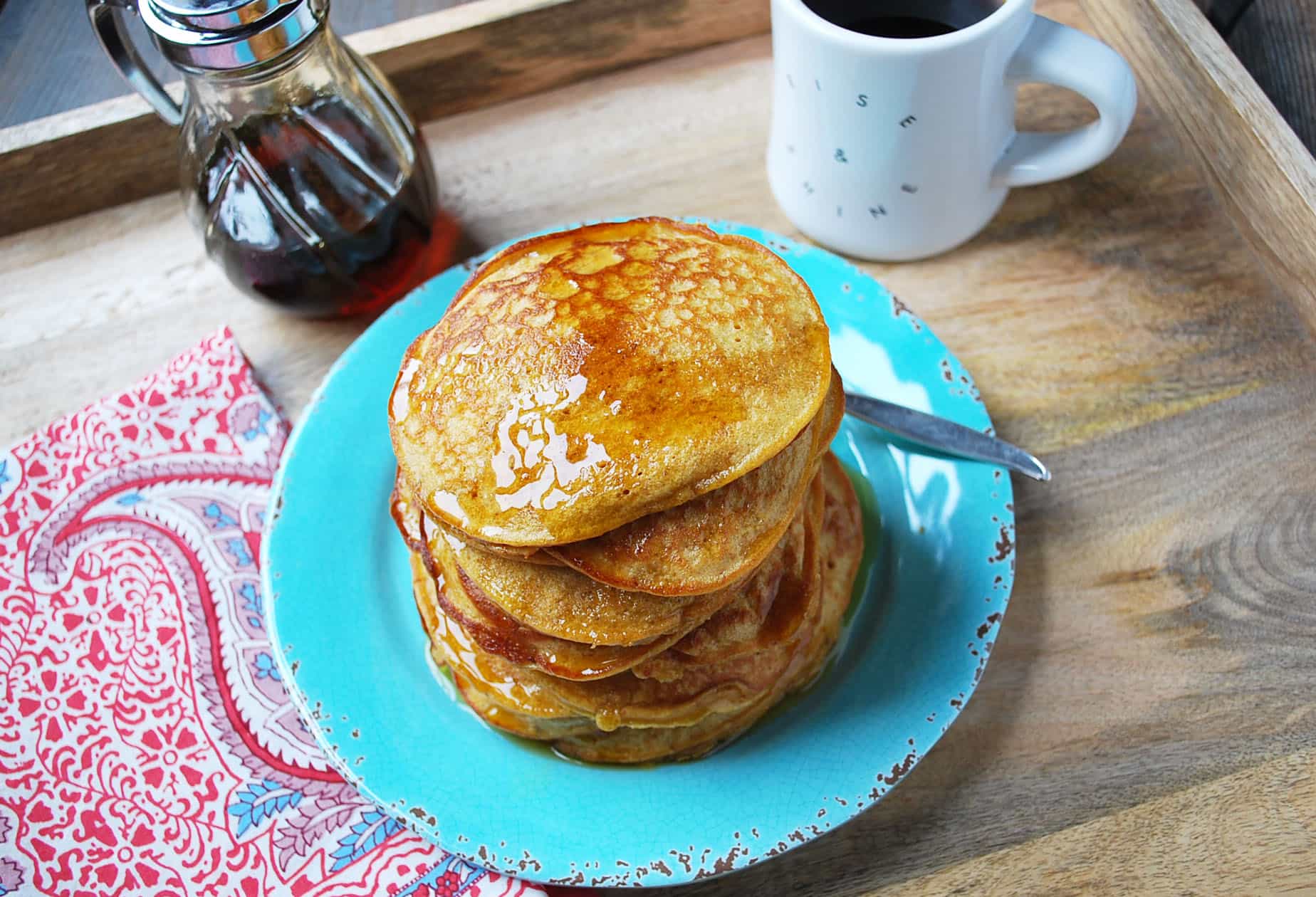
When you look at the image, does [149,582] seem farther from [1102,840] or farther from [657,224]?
[1102,840]

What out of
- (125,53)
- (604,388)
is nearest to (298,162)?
(125,53)

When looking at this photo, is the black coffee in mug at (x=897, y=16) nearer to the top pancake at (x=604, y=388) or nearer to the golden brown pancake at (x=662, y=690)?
the top pancake at (x=604, y=388)

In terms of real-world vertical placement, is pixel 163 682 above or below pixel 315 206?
below

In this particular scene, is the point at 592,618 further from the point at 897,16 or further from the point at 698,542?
the point at 897,16

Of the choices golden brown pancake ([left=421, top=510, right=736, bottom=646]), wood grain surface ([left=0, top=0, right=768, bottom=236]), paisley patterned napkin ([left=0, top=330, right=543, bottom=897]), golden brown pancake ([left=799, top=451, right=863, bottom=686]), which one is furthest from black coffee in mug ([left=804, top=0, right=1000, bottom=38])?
paisley patterned napkin ([left=0, top=330, right=543, bottom=897])

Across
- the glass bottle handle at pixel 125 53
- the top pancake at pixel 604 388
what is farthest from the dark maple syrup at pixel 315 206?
the top pancake at pixel 604 388

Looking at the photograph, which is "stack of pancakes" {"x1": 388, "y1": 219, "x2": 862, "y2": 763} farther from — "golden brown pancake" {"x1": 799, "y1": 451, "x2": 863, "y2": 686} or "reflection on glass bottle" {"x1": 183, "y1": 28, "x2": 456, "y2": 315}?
"reflection on glass bottle" {"x1": 183, "y1": 28, "x2": 456, "y2": 315}

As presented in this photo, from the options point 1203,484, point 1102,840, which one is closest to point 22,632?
point 1102,840
